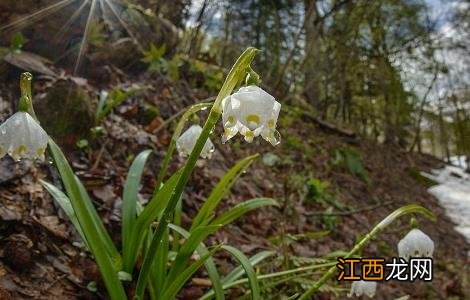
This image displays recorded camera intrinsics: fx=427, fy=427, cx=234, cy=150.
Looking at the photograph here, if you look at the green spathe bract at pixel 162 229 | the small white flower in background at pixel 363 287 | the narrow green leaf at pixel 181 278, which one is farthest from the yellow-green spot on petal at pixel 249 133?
the small white flower in background at pixel 363 287

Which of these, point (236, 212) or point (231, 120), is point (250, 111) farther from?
point (236, 212)

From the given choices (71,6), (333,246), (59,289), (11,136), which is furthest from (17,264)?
(71,6)

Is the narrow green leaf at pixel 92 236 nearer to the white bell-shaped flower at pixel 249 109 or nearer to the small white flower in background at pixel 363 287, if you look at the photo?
the white bell-shaped flower at pixel 249 109

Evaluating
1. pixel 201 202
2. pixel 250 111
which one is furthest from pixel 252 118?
pixel 201 202

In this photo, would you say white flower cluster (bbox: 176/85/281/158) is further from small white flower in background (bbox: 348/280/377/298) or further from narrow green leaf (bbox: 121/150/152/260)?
small white flower in background (bbox: 348/280/377/298)

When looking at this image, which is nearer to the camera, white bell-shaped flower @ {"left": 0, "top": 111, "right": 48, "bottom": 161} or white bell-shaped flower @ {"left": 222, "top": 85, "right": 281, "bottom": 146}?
white bell-shaped flower @ {"left": 222, "top": 85, "right": 281, "bottom": 146}

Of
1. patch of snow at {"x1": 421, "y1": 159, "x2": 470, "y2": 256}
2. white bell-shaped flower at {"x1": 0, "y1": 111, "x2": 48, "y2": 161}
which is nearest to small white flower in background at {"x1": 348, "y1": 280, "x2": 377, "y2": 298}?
white bell-shaped flower at {"x1": 0, "y1": 111, "x2": 48, "y2": 161}
